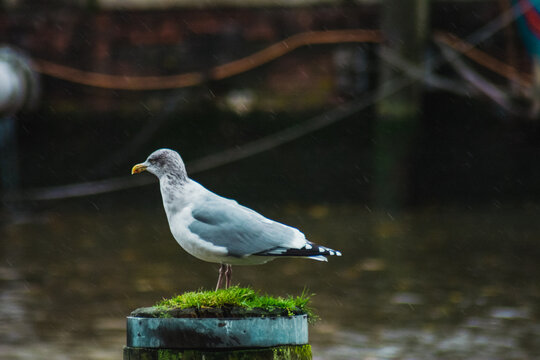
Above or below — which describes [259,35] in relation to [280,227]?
above

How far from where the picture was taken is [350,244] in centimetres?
980

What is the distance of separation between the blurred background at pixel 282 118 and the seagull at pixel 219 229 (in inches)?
229

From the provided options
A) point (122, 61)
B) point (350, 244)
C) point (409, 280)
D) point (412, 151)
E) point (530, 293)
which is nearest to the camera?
point (530, 293)

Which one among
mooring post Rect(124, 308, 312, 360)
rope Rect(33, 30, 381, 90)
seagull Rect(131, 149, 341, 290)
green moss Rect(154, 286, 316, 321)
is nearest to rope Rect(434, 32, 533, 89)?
rope Rect(33, 30, 381, 90)

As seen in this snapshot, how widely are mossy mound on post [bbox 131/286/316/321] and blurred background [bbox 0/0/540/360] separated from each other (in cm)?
612

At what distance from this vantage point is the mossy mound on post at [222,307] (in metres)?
3.36

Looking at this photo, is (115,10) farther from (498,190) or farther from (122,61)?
(498,190)

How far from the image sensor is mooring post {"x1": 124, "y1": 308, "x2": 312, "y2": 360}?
3.26 metres

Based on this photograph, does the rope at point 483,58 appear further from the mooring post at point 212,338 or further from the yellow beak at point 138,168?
the mooring post at point 212,338

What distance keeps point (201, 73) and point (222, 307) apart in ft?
26.7

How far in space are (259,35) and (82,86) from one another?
1964 millimetres

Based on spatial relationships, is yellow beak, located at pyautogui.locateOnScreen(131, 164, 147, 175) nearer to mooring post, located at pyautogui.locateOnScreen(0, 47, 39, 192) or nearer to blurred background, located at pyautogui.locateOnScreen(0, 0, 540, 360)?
blurred background, located at pyautogui.locateOnScreen(0, 0, 540, 360)

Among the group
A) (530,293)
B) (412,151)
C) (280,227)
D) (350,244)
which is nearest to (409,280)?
(530,293)

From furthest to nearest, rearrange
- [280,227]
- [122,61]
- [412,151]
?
[122,61]
[412,151]
[280,227]
